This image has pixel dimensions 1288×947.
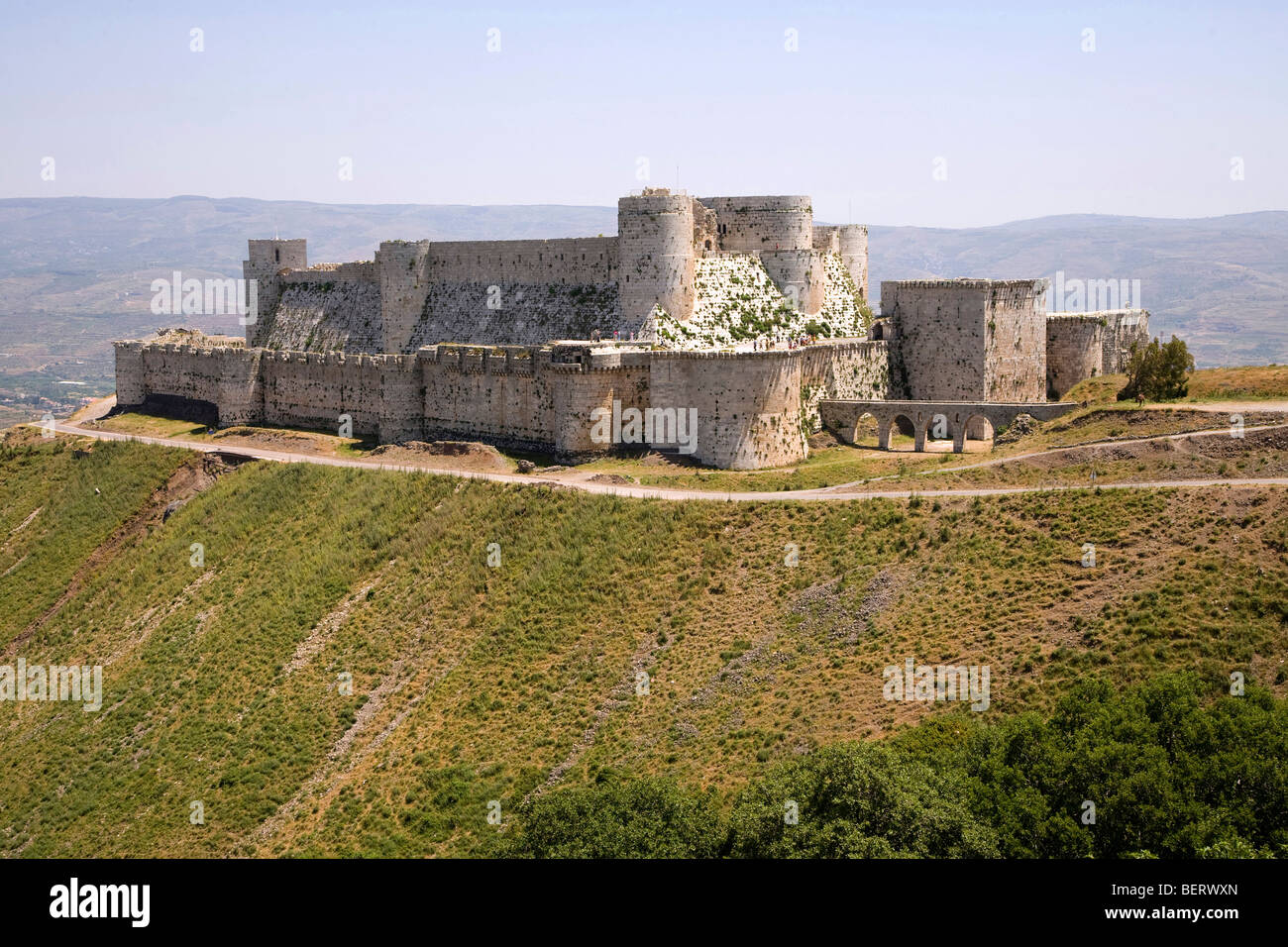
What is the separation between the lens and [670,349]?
56000 mm

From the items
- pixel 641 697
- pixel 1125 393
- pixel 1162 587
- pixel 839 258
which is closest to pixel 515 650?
pixel 641 697

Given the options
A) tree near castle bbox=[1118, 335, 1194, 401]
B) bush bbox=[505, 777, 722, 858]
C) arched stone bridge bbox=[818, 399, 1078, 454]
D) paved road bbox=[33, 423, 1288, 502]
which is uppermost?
tree near castle bbox=[1118, 335, 1194, 401]

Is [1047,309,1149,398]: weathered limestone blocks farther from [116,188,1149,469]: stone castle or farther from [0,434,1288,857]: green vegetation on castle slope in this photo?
[0,434,1288,857]: green vegetation on castle slope

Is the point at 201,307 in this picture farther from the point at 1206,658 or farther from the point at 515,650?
the point at 1206,658

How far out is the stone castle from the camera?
176 ft

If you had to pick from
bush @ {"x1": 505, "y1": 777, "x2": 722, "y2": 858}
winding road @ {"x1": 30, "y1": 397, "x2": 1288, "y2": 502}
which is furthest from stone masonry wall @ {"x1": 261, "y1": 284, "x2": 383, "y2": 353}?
bush @ {"x1": 505, "y1": 777, "x2": 722, "y2": 858}

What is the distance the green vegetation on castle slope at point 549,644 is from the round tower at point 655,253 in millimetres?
13180

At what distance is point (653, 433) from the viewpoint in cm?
5384

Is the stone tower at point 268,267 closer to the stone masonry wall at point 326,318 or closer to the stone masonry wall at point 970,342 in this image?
the stone masonry wall at point 326,318

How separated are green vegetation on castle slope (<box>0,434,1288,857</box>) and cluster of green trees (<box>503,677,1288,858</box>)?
151 centimetres

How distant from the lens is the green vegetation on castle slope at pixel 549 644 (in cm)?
3322

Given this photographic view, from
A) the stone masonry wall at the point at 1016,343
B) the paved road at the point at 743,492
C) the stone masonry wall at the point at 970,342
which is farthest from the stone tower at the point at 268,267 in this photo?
the stone masonry wall at the point at 1016,343

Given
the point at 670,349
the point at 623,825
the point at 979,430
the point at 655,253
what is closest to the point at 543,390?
the point at 670,349
